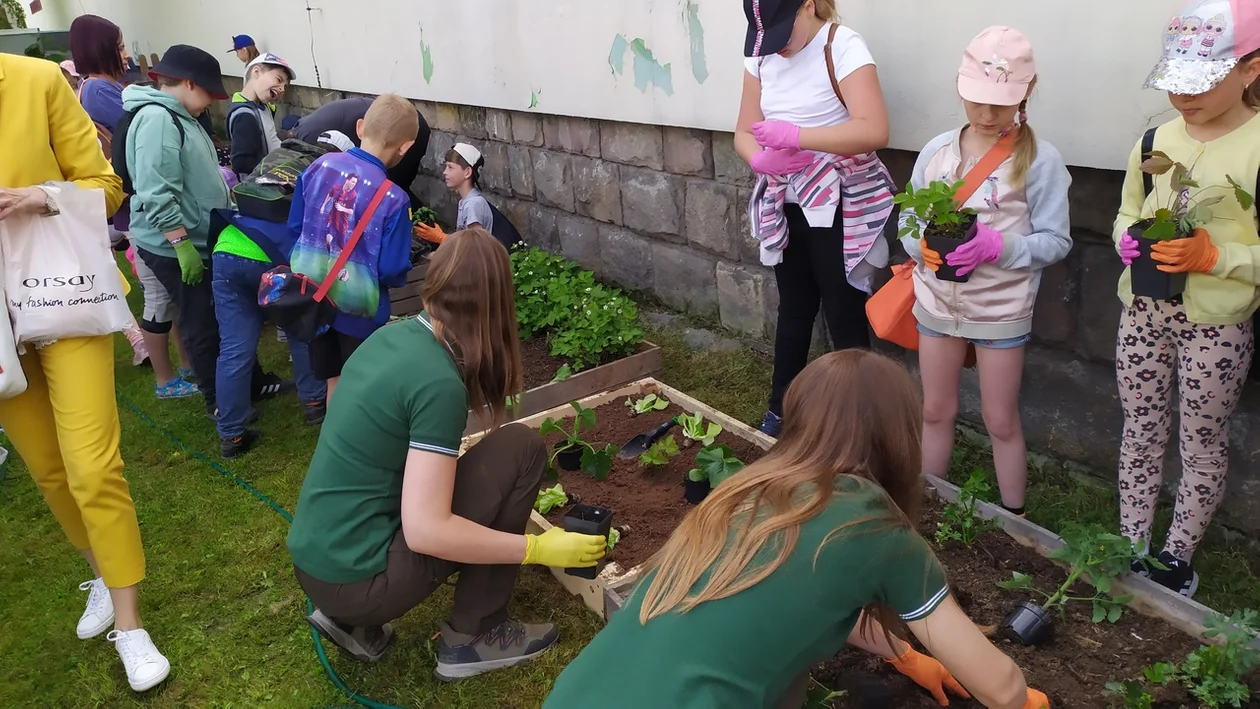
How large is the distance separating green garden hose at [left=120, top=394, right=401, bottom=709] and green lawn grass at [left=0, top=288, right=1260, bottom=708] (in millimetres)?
22

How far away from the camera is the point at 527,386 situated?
4371 mm

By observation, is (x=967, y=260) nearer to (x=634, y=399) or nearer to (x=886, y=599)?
(x=886, y=599)

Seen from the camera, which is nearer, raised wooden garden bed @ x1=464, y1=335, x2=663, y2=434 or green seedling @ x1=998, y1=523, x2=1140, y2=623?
green seedling @ x1=998, y1=523, x2=1140, y2=623

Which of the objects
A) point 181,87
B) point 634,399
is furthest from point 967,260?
point 181,87

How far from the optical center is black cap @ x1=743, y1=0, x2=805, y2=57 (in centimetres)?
316

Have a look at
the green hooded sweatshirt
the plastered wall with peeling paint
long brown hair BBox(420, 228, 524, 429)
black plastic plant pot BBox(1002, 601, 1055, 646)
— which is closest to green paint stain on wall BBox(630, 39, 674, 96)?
the plastered wall with peeling paint

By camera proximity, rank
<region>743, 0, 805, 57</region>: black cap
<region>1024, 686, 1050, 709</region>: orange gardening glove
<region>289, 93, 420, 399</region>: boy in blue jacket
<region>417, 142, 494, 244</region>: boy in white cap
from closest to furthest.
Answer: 1. <region>1024, 686, 1050, 709</region>: orange gardening glove
2. <region>743, 0, 805, 57</region>: black cap
3. <region>289, 93, 420, 399</region>: boy in blue jacket
4. <region>417, 142, 494, 244</region>: boy in white cap

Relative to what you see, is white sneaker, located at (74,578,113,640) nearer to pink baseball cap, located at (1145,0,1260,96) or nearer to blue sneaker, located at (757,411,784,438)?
blue sneaker, located at (757,411,784,438)

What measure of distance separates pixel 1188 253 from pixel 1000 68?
748mm

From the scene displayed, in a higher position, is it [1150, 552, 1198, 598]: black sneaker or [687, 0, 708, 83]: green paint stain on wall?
[687, 0, 708, 83]: green paint stain on wall

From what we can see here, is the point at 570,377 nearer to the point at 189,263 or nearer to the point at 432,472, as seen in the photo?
the point at 189,263

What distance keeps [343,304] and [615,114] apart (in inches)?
86.2

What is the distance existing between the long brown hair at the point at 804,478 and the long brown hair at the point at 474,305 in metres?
0.86

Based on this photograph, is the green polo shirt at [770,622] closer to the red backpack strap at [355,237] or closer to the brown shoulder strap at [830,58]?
the brown shoulder strap at [830,58]
